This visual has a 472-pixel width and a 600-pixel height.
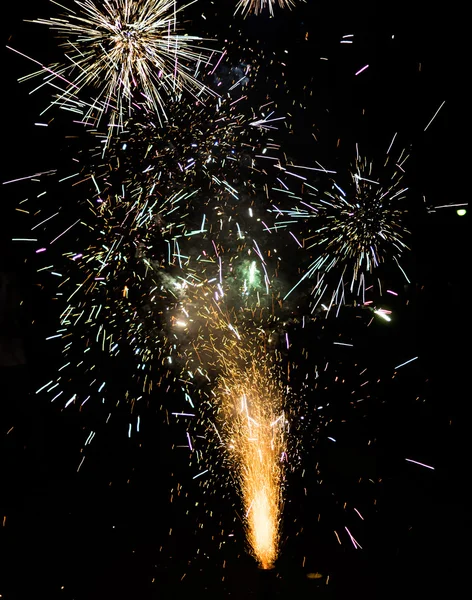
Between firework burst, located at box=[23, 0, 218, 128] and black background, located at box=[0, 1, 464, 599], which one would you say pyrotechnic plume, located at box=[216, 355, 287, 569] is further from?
firework burst, located at box=[23, 0, 218, 128]

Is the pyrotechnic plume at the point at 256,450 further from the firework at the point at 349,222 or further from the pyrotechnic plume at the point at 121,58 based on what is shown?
Answer: the pyrotechnic plume at the point at 121,58

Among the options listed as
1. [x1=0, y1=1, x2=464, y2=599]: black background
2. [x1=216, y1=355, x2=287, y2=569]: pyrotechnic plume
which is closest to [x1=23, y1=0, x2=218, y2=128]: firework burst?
[x1=0, y1=1, x2=464, y2=599]: black background

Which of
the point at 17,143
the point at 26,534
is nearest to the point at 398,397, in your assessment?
the point at 26,534

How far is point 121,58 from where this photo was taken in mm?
3008

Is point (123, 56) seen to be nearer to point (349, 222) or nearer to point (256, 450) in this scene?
point (349, 222)

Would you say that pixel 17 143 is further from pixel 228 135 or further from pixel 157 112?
pixel 228 135

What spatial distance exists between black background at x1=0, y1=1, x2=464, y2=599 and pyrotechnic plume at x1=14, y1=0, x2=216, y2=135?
27cm

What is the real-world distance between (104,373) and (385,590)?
145 inches

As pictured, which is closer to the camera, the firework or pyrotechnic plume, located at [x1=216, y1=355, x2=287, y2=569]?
pyrotechnic plume, located at [x1=216, y1=355, x2=287, y2=569]

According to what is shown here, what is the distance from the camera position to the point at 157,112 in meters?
3.53

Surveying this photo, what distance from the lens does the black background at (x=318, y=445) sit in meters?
2.74

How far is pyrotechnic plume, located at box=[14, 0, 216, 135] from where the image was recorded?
283 cm

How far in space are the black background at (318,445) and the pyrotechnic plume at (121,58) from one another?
266 millimetres

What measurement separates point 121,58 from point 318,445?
4.31 metres
